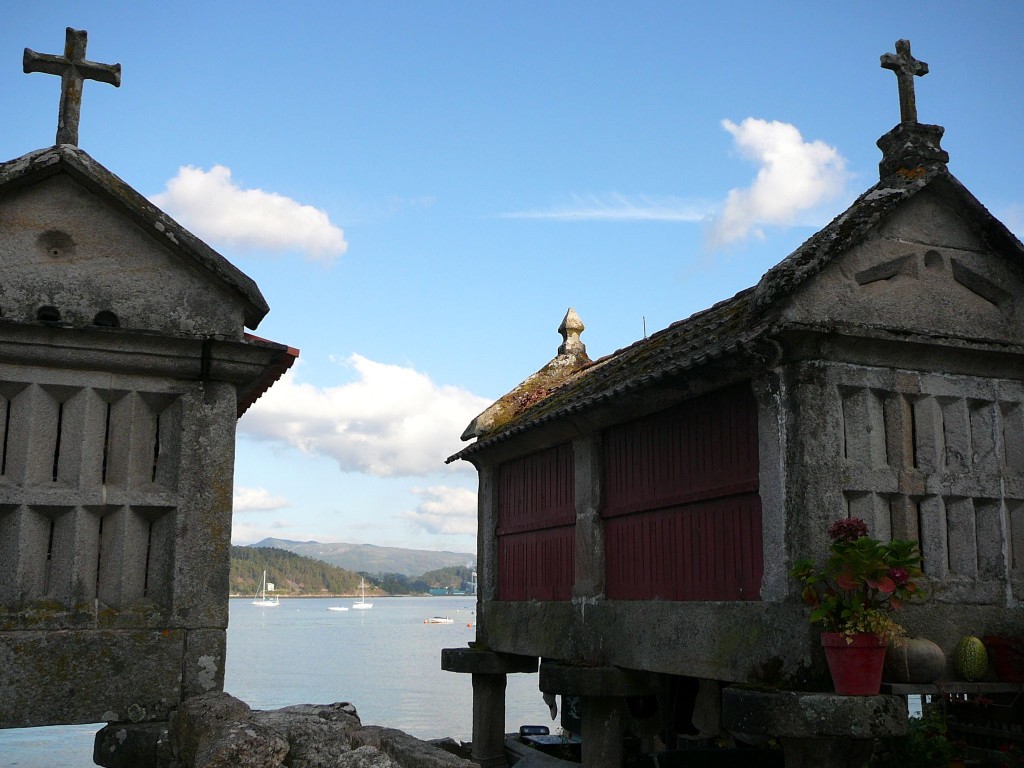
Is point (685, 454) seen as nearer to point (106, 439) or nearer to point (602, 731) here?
point (602, 731)

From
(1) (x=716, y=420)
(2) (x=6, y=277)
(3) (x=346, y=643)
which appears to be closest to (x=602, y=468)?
(1) (x=716, y=420)

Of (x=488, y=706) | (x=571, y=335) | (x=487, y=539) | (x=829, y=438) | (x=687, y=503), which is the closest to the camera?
(x=829, y=438)

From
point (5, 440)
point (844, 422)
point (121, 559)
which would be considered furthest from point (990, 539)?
point (5, 440)

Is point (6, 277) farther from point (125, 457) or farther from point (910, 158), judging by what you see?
point (910, 158)

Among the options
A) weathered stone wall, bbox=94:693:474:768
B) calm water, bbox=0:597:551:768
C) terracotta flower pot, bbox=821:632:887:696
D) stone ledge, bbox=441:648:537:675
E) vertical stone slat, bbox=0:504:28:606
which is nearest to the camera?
weathered stone wall, bbox=94:693:474:768

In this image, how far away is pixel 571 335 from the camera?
16.1 m

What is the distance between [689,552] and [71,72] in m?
6.14

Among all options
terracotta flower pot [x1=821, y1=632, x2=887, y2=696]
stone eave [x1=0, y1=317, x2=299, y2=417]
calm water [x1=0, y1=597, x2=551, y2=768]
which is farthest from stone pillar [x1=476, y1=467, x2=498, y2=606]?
calm water [x1=0, y1=597, x2=551, y2=768]

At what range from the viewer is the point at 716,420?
28.9 feet

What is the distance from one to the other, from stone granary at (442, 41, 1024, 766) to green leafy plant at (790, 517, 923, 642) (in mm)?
373

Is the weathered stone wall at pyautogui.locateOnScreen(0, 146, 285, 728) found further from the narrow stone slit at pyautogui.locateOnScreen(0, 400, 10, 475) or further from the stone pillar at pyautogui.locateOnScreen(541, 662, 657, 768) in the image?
the stone pillar at pyautogui.locateOnScreen(541, 662, 657, 768)

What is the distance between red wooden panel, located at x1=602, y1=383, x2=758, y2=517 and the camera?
8.38 metres

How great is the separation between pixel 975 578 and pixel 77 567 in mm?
6473

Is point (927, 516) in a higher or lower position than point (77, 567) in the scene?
higher
